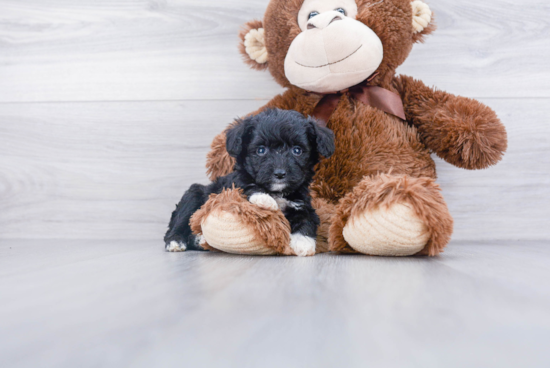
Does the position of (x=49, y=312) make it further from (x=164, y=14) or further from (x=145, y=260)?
(x=164, y=14)

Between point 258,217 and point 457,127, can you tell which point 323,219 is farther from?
point 457,127

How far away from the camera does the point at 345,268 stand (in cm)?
80

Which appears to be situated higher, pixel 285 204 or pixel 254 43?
pixel 254 43

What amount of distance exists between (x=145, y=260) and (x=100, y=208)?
701 mm

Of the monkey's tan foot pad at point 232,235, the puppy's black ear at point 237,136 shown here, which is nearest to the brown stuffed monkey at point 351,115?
the monkey's tan foot pad at point 232,235

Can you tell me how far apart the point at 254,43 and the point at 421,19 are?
0.48m

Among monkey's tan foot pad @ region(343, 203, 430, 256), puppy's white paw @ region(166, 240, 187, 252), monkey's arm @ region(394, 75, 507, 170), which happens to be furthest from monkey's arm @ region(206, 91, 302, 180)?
monkey's tan foot pad @ region(343, 203, 430, 256)

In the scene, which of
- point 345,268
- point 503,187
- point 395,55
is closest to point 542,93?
point 503,187

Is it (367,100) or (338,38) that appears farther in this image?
(367,100)

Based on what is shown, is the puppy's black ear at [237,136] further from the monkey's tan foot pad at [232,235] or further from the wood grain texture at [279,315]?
the wood grain texture at [279,315]

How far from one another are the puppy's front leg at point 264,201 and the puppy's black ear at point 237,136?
12cm

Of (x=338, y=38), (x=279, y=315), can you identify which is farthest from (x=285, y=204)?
(x=279, y=315)

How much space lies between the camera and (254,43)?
4.25 ft

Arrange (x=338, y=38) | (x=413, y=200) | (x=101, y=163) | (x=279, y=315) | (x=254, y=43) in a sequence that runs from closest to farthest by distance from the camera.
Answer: (x=279, y=315) < (x=413, y=200) < (x=338, y=38) < (x=254, y=43) < (x=101, y=163)
